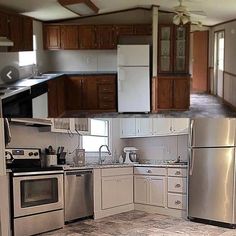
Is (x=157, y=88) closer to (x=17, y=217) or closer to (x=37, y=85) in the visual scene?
(x=37, y=85)

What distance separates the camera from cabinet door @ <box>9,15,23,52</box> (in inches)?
24.7

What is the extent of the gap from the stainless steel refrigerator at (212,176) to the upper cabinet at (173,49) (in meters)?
1.97

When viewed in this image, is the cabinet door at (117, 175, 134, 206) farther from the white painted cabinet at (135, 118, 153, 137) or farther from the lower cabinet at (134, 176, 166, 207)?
the white painted cabinet at (135, 118, 153, 137)

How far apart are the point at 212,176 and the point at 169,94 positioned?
229 cm

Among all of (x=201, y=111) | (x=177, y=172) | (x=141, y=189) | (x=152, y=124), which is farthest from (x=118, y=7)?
(x=177, y=172)

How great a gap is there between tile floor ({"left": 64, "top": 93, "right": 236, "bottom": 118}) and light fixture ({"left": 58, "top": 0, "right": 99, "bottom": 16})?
23 cm

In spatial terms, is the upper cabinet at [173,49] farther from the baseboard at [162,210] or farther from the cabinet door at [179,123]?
the baseboard at [162,210]

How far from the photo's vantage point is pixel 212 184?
9.54 ft

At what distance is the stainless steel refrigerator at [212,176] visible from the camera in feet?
9.18

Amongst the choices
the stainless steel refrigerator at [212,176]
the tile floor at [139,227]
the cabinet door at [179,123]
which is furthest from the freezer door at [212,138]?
the cabinet door at [179,123]

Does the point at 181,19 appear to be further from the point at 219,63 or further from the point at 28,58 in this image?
the point at 28,58

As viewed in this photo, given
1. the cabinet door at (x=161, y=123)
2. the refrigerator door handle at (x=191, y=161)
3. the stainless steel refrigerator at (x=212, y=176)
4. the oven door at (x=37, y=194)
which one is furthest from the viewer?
the refrigerator door handle at (x=191, y=161)

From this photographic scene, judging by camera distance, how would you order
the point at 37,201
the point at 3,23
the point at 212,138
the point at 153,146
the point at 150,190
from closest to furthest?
the point at 3,23, the point at 153,146, the point at 37,201, the point at 150,190, the point at 212,138

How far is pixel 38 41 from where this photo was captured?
0.73 m
